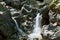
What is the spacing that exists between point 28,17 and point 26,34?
9.76 ft

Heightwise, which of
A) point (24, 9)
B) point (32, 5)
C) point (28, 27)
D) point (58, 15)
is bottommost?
point (58, 15)

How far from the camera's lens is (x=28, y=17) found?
56.3ft

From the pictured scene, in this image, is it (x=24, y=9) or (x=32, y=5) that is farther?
(x=32, y=5)

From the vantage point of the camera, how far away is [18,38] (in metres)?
13.6

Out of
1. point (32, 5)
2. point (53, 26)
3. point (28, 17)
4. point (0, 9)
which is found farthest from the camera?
point (32, 5)

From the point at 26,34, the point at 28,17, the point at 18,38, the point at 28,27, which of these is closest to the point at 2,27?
the point at 18,38

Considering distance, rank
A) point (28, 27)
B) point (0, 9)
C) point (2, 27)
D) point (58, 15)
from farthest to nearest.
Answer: point (28, 27) → point (0, 9) → point (2, 27) → point (58, 15)

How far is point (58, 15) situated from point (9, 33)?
4.21 metres

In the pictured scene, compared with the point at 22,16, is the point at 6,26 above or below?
below

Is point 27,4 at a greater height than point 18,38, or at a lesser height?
greater

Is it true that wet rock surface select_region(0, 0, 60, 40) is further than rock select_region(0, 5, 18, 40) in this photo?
No

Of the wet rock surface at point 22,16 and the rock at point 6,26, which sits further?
the rock at point 6,26

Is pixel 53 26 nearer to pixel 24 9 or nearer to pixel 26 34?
pixel 26 34

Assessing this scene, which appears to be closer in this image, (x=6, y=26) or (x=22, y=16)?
(x=6, y=26)
